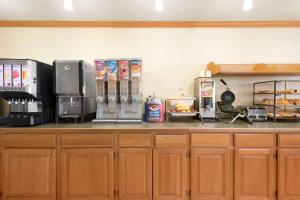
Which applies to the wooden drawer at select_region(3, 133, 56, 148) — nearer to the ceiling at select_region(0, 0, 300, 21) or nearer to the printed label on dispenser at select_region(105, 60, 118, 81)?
the printed label on dispenser at select_region(105, 60, 118, 81)

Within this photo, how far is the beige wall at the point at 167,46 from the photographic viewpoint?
2711mm

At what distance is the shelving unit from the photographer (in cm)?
240

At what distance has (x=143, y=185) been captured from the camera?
1.95 metres

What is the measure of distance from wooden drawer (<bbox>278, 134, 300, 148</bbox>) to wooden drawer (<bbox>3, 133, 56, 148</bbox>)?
2140 mm

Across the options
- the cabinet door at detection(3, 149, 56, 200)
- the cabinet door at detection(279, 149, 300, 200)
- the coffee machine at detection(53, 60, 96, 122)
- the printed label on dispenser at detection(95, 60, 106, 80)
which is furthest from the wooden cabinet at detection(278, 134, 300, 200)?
the cabinet door at detection(3, 149, 56, 200)

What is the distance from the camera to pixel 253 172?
1946mm

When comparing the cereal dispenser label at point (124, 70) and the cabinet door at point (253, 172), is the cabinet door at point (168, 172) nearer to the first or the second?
the cabinet door at point (253, 172)

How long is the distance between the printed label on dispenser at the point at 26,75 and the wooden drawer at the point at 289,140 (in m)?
2.46

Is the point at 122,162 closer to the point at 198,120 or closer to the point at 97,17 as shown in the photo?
the point at 198,120

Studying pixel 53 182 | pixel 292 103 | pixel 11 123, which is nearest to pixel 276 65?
pixel 292 103

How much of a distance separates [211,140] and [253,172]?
1.62ft

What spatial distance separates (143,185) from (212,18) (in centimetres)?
212

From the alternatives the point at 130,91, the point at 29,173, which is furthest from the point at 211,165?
the point at 29,173

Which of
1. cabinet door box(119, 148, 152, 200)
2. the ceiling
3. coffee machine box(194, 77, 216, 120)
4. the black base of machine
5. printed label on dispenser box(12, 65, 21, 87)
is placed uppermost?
the ceiling
